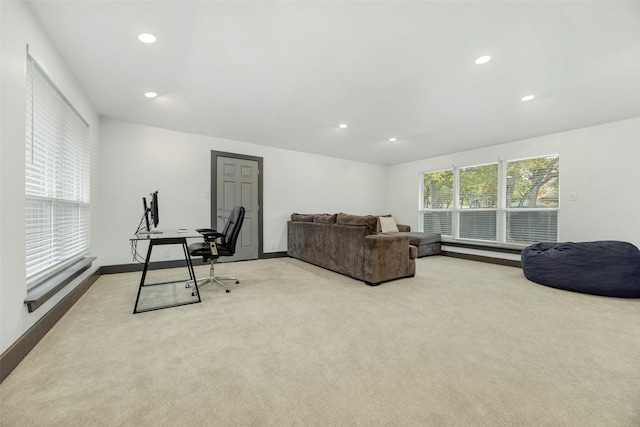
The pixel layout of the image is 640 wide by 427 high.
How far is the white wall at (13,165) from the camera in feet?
5.06

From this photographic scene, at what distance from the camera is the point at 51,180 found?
2330mm

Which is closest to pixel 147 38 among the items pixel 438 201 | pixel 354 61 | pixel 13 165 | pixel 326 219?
pixel 13 165

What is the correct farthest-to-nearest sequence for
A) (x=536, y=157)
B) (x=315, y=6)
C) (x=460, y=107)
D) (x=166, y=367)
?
1. (x=536, y=157)
2. (x=460, y=107)
3. (x=315, y=6)
4. (x=166, y=367)

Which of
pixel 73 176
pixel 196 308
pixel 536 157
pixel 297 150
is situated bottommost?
pixel 196 308

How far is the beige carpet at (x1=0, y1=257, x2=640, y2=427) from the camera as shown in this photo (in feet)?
4.09

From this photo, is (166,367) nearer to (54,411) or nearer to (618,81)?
(54,411)

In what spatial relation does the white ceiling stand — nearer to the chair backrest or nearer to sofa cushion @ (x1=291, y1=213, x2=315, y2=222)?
the chair backrest

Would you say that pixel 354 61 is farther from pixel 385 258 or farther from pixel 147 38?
pixel 385 258

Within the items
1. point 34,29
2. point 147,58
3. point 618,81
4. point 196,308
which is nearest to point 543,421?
point 196,308

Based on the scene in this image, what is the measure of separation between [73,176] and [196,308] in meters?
2.08

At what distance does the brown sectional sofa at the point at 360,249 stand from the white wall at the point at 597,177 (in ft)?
9.65

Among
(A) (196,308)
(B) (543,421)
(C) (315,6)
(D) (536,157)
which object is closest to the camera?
(B) (543,421)

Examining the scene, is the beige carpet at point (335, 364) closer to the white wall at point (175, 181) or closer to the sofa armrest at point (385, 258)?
the sofa armrest at point (385, 258)

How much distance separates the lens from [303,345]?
189 cm
